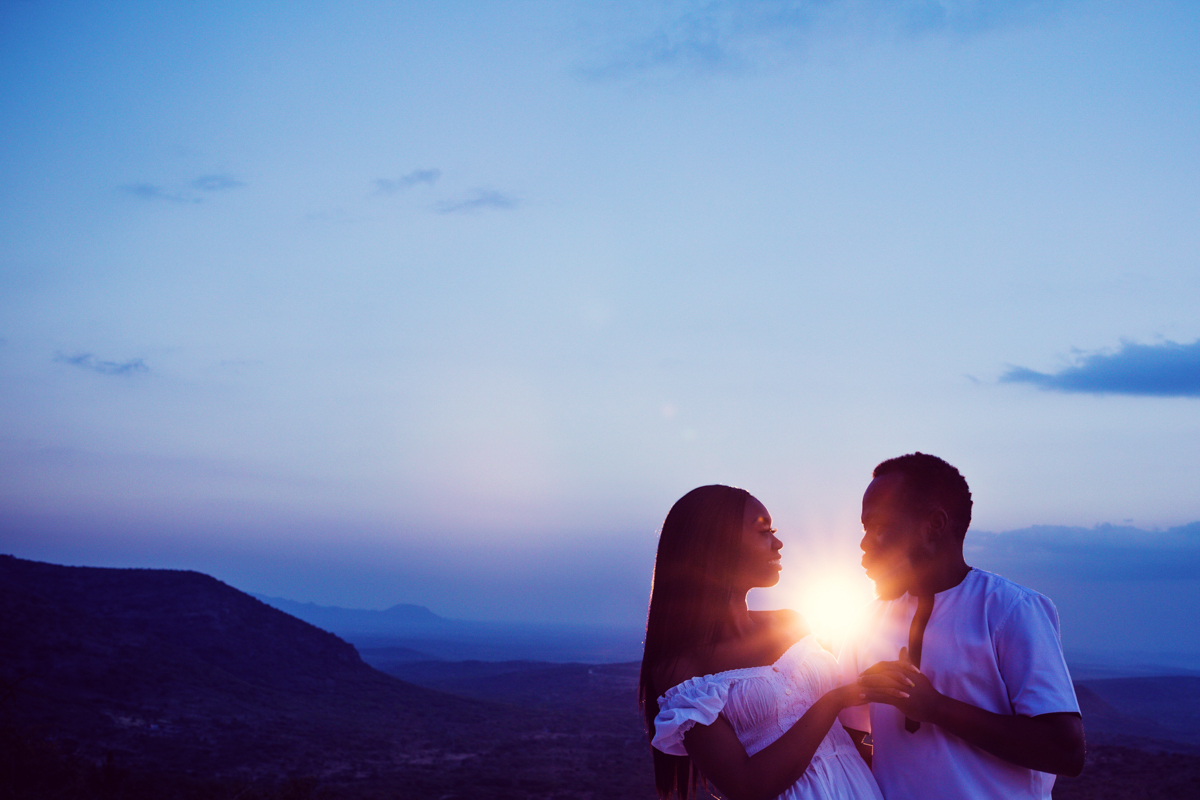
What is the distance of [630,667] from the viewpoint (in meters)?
80.9

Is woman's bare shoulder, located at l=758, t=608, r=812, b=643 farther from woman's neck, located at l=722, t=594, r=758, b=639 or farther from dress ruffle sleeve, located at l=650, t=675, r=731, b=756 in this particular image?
dress ruffle sleeve, located at l=650, t=675, r=731, b=756

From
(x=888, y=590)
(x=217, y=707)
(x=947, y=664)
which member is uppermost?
(x=888, y=590)

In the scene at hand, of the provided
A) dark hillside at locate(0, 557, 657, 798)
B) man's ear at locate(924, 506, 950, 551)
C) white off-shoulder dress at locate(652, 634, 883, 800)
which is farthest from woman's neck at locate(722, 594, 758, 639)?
dark hillside at locate(0, 557, 657, 798)

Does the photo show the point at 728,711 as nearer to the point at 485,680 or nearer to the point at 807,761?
the point at 807,761

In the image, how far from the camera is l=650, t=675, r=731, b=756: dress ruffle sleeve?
2760 mm

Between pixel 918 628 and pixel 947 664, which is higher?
pixel 918 628

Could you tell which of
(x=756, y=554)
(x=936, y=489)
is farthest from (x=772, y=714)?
(x=936, y=489)

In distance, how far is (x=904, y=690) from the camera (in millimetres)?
2643

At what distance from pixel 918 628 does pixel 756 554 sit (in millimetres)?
621

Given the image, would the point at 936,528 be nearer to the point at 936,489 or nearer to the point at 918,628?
the point at 936,489

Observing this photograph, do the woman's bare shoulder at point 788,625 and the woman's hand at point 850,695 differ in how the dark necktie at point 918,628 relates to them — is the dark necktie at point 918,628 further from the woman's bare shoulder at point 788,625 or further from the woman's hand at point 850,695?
the woman's bare shoulder at point 788,625

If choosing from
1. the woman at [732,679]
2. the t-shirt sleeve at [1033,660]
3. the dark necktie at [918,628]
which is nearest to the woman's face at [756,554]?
the woman at [732,679]

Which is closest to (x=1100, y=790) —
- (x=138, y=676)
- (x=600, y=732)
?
(x=600, y=732)

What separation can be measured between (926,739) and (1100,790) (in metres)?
24.4
